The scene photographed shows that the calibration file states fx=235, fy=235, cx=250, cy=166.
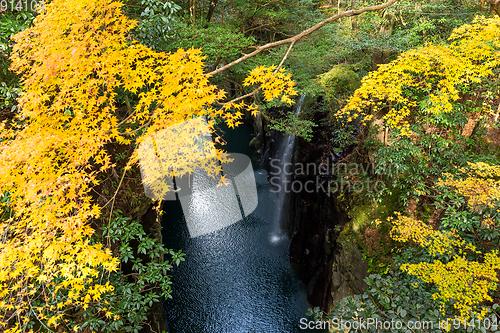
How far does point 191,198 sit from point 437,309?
13696 mm

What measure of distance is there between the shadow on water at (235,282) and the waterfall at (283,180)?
1.10 ft

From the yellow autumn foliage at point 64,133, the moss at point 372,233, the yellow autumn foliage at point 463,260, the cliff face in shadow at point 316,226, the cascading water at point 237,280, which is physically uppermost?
the yellow autumn foliage at point 64,133

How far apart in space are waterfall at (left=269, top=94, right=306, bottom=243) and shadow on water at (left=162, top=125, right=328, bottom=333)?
13.2 inches

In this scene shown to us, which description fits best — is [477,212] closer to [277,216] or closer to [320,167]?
[320,167]

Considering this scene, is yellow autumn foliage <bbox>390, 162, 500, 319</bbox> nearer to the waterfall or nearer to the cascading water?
the cascading water

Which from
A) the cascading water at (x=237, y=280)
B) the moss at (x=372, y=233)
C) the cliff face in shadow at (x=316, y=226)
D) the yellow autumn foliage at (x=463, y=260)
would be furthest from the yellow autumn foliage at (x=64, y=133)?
the cliff face in shadow at (x=316, y=226)

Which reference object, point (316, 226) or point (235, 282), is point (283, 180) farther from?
point (235, 282)

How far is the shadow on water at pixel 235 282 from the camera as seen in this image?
8523mm

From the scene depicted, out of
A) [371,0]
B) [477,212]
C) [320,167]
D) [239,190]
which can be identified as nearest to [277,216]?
[239,190]

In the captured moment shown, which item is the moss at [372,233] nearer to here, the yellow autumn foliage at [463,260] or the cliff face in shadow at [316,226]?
the cliff face in shadow at [316,226]

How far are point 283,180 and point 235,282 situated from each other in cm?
645

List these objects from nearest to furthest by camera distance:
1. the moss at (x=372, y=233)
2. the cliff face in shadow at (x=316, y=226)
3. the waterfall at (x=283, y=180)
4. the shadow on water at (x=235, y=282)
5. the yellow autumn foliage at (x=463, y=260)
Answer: the yellow autumn foliage at (x=463, y=260)
the moss at (x=372, y=233)
the cliff face in shadow at (x=316, y=226)
the shadow on water at (x=235, y=282)
the waterfall at (x=283, y=180)

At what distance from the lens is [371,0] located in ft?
32.7

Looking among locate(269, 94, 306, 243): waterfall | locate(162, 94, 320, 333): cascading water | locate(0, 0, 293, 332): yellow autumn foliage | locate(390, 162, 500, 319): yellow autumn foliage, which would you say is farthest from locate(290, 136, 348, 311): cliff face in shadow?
locate(0, 0, 293, 332): yellow autumn foliage
